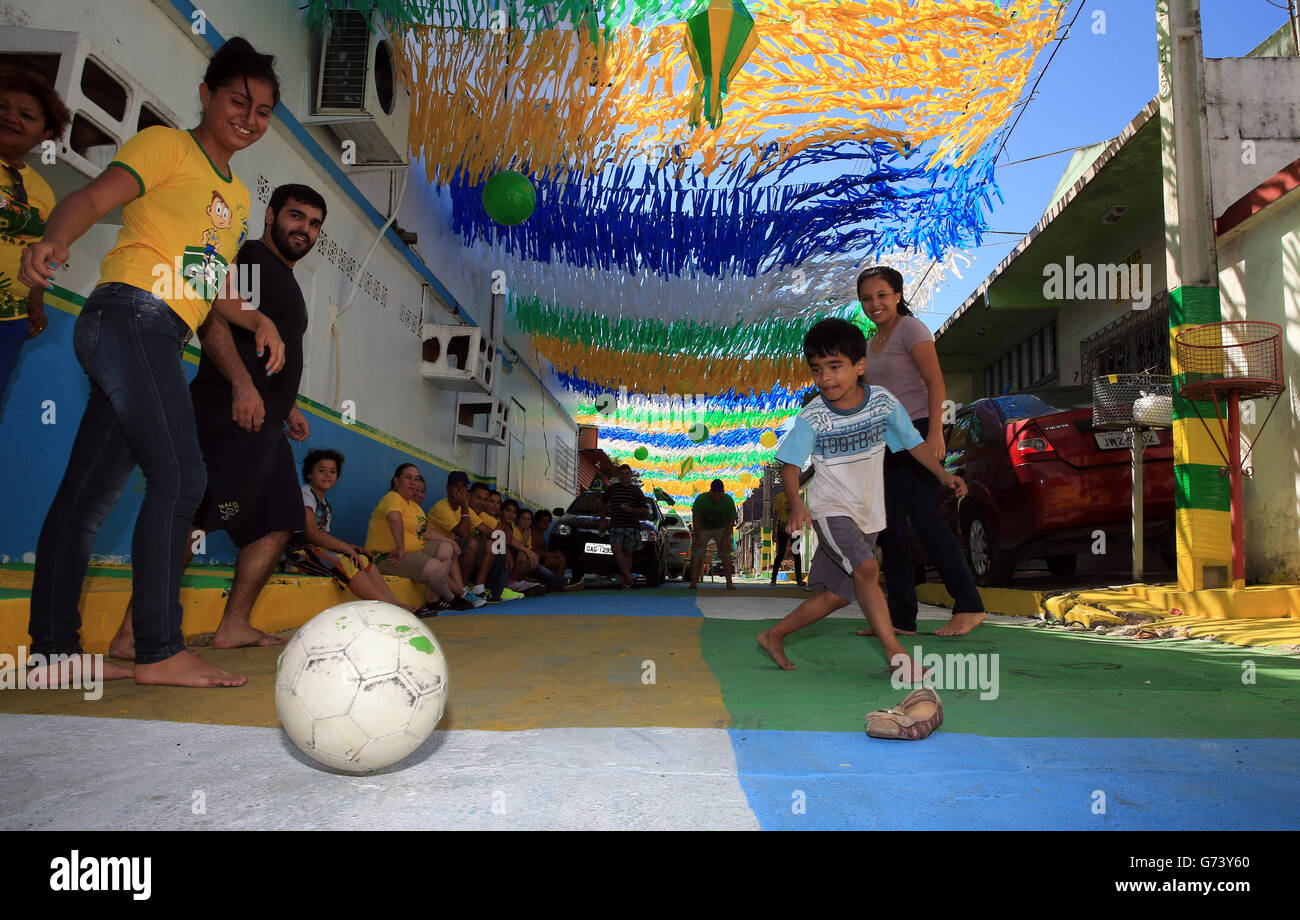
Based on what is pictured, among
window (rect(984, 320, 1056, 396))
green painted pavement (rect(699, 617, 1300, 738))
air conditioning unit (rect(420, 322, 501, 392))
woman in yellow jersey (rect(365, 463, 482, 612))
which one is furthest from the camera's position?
window (rect(984, 320, 1056, 396))

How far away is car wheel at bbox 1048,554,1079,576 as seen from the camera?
28.3 ft

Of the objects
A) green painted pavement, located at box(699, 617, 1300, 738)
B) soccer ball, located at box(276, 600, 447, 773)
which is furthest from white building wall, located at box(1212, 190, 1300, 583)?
soccer ball, located at box(276, 600, 447, 773)

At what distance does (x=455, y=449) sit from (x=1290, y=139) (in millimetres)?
8833

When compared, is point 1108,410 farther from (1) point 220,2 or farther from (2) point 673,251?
(1) point 220,2

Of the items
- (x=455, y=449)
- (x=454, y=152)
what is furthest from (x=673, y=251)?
(x=455, y=449)

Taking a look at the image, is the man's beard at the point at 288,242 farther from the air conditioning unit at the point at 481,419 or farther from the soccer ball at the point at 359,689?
the air conditioning unit at the point at 481,419

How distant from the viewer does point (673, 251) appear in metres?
8.98

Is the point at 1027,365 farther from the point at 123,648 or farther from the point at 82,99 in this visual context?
the point at 123,648

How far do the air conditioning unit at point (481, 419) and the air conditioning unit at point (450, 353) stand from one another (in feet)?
3.18

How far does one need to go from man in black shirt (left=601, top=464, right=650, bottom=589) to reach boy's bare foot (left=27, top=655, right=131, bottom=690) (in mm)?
8340

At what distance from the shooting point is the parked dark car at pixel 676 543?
14328 millimetres

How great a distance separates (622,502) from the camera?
11.6m

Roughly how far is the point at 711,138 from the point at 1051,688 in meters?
5.37

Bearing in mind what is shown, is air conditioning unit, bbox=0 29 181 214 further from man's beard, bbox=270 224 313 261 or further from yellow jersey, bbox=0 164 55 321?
man's beard, bbox=270 224 313 261
